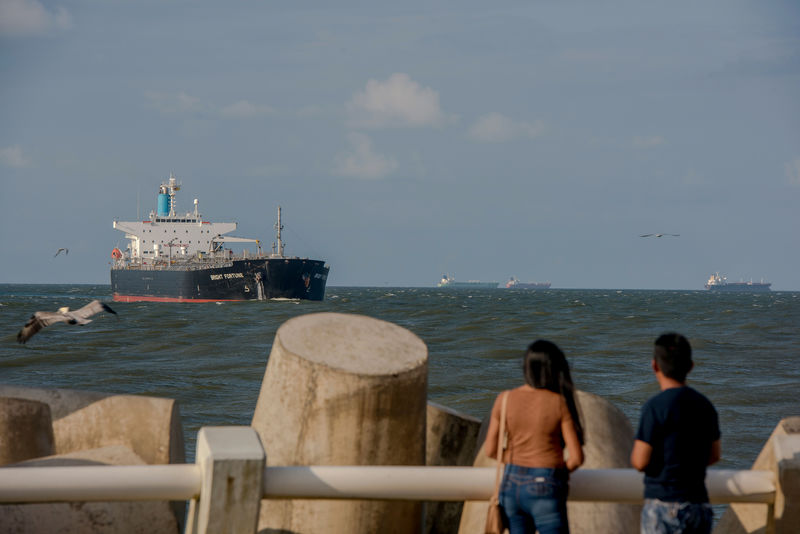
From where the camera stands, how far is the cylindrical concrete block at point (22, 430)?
14.3 ft

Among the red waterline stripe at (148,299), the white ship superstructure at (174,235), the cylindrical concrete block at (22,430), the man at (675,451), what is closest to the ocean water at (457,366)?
the cylindrical concrete block at (22,430)

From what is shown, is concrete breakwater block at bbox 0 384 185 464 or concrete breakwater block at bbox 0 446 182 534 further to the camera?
concrete breakwater block at bbox 0 384 185 464

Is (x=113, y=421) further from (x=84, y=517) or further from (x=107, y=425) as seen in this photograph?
(x=84, y=517)

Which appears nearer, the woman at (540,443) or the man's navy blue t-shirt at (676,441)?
the man's navy blue t-shirt at (676,441)

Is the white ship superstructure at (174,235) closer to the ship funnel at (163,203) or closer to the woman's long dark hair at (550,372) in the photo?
the ship funnel at (163,203)

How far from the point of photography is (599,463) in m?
4.15

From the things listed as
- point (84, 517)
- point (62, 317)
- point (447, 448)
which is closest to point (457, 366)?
point (62, 317)

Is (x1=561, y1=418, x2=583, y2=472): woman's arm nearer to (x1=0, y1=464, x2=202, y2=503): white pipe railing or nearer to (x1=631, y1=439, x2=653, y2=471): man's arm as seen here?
(x1=631, y1=439, x2=653, y2=471): man's arm

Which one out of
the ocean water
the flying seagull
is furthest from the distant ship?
the flying seagull

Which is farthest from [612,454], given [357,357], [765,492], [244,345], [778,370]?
[244,345]

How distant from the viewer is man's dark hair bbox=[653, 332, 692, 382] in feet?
9.99

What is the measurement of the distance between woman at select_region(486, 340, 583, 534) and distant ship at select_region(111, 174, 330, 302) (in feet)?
208

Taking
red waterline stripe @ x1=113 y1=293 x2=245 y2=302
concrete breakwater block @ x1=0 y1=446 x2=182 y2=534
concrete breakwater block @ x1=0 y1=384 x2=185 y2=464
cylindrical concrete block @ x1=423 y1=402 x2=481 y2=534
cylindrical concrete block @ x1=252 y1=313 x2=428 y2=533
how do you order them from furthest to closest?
red waterline stripe @ x1=113 y1=293 x2=245 y2=302 → cylindrical concrete block @ x1=423 y1=402 x2=481 y2=534 → concrete breakwater block @ x1=0 y1=384 x2=185 y2=464 → cylindrical concrete block @ x1=252 y1=313 x2=428 y2=533 → concrete breakwater block @ x1=0 y1=446 x2=182 y2=534

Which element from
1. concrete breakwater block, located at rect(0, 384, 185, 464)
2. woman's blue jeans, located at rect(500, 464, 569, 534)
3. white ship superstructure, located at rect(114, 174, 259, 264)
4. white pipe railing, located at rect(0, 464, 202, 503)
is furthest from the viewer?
white ship superstructure, located at rect(114, 174, 259, 264)
